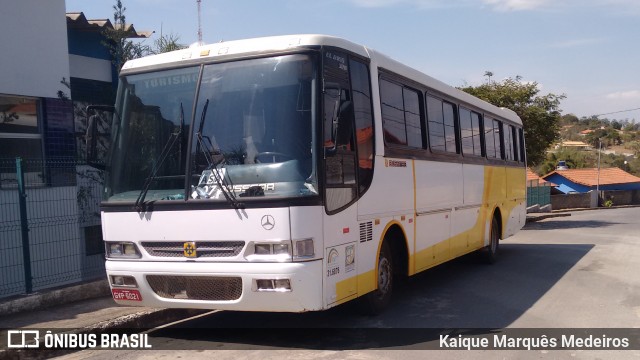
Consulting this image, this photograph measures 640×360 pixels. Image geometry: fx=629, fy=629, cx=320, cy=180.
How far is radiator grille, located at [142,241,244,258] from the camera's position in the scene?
6.36 m

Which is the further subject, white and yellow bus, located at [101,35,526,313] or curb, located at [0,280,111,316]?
curb, located at [0,280,111,316]

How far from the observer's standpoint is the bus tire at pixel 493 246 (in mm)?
13725

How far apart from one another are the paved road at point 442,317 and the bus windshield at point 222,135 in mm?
1737

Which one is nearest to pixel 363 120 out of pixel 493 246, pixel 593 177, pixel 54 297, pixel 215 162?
pixel 215 162

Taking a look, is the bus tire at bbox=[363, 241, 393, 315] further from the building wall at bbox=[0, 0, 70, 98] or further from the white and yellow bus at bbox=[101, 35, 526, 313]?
the building wall at bbox=[0, 0, 70, 98]

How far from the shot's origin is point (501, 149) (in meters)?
14.9

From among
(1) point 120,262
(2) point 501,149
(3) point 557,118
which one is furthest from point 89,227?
(3) point 557,118

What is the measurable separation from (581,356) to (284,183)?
11.7 feet

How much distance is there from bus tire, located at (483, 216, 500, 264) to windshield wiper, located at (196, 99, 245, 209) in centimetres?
866

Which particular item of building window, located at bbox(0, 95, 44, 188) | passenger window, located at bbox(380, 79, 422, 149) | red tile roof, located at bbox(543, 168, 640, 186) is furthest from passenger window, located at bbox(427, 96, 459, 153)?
red tile roof, located at bbox(543, 168, 640, 186)

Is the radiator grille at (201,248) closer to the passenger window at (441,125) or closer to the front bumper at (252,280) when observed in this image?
the front bumper at (252,280)

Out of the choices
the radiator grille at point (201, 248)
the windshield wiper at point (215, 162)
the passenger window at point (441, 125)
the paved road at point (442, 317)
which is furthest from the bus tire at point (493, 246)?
the windshield wiper at point (215, 162)

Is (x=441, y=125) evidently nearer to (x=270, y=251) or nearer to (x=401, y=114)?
(x=401, y=114)

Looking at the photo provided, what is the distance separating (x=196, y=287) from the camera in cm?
A: 658
